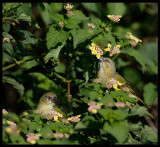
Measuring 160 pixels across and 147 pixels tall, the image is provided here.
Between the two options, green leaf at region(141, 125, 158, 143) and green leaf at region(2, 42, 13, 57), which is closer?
green leaf at region(141, 125, 158, 143)

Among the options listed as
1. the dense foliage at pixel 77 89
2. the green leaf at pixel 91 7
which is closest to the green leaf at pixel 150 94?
the dense foliage at pixel 77 89

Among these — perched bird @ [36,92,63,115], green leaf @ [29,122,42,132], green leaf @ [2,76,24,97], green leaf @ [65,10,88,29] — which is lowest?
green leaf @ [2,76,24,97]

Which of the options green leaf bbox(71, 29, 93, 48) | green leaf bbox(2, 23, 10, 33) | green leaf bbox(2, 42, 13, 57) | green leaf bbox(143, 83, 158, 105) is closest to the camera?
green leaf bbox(71, 29, 93, 48)

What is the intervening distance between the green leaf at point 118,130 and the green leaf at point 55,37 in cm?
62

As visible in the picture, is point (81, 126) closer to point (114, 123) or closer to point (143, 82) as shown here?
point (114, 123)

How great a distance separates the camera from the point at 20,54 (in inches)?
84.9

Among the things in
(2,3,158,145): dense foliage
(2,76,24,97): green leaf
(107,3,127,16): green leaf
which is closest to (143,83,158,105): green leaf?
(2,3,158,145): dense foliage

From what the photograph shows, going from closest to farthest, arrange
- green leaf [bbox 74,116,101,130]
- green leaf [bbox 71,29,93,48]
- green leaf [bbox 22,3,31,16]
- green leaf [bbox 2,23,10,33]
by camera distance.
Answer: green leaf [bbox 74,116,101,130] → green leaf [bbox 71,29,93,48] → green leaf [bbox 22,3,31,16] → green leaf [bbox 2,23,10,33]

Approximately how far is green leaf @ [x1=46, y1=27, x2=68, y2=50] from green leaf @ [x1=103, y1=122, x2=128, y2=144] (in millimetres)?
624

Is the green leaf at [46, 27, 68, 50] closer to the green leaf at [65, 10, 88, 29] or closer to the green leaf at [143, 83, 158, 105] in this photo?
the green leaf at [65, 10, 88, 29]

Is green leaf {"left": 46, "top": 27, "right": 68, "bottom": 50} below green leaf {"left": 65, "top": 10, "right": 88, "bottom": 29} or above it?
below

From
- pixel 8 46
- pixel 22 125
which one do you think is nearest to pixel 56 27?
pixel 8 46

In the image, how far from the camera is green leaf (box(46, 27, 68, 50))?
1.72m

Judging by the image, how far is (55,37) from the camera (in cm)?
173
